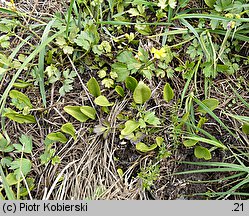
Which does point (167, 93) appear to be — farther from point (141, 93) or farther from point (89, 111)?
point (89, 111)

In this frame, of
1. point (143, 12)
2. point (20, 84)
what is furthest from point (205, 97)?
point (20, 84)

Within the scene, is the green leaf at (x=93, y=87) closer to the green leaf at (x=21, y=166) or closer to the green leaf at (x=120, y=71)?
the green leaf at (x=120, y=71)

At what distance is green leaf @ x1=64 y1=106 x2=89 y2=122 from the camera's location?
1.76 meters

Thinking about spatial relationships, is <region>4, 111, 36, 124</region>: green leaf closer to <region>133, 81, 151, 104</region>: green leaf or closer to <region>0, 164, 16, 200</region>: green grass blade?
<region>0, 164, 16, 200</region>: green grass blade

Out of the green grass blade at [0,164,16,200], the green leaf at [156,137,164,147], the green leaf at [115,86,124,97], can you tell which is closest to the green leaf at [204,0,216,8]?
the green leaf at [115,86,124,97]

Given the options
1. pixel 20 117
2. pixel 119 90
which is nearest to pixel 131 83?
pixel 119 90

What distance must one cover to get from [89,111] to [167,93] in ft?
1.19

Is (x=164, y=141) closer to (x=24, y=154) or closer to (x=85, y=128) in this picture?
(x=85, y=128)

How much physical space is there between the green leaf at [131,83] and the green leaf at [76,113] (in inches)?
9.5

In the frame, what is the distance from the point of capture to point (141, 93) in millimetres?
1761

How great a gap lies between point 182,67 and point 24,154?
2.73ft

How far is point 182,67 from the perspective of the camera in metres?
1.85

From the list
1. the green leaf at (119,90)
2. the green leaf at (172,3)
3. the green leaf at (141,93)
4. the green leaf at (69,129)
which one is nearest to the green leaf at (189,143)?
the green leaf at (141,93)

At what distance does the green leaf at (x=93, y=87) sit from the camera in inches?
69.5
